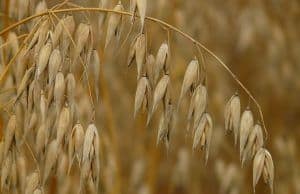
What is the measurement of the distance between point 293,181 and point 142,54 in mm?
1416

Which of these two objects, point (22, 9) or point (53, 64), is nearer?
point (53, 64)

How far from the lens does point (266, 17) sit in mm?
3215

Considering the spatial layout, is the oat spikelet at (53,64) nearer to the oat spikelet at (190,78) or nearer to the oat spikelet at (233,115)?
the oat spikelet at (190,78)

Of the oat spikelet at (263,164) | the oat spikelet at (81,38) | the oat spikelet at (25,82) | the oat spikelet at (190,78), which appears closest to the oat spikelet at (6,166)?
the oat spikelet at (25,82)

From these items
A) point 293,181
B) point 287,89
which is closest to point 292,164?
point 293,181

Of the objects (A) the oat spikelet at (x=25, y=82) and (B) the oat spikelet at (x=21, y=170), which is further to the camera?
(B) the oat spikelet at (x=21, y=170)

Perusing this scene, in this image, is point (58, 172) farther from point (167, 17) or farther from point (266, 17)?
point (266, 17)

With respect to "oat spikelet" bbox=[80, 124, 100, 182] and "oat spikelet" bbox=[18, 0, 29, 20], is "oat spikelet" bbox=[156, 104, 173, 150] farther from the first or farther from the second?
"oat spikelet" bbox=[18, 0, 29, 20]

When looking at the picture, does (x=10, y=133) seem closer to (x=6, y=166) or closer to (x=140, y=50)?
(x=6, y=166)

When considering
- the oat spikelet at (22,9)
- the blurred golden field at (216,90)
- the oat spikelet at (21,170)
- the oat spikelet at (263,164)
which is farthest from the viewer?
the blurred golden field at (216,90)

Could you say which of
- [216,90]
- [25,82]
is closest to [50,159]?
[25,82]

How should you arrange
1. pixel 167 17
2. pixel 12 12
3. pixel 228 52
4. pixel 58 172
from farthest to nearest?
pixel 228 52 → pixel 167 17 → pixel 12 12 → pixel 58 172

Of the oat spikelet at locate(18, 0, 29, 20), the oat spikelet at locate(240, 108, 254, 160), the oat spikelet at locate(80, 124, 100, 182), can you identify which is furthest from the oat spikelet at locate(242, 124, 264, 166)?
the oat spikelet at locate(18, 0, 29, 20)

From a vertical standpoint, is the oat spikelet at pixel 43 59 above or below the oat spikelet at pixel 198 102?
above
